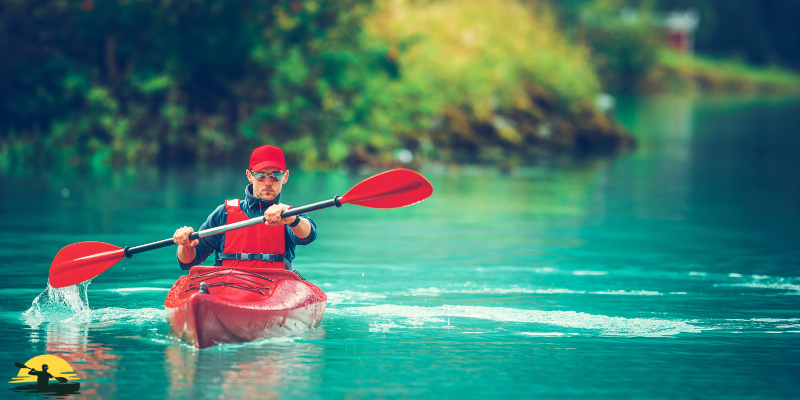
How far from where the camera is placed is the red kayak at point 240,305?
625 cm

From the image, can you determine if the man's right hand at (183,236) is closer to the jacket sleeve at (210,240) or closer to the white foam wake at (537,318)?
the jacket sleeve at (210,240)

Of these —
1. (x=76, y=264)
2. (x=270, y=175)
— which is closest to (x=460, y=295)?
(x=270, y=175)

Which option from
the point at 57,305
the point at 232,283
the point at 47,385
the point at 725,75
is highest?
the point at 725,75

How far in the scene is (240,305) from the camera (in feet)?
20.9

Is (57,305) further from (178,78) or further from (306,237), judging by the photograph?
(178,78)

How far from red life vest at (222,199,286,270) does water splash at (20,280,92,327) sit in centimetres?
133

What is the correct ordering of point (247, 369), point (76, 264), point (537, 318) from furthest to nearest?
point (76, 264)
point (537, 318)
point (247, 369)

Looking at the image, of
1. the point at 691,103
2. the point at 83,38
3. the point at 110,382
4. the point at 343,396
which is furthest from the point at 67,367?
the point at 691,103

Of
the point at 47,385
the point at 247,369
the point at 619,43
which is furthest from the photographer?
the point at 619,43

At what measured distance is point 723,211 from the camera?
50.0ft

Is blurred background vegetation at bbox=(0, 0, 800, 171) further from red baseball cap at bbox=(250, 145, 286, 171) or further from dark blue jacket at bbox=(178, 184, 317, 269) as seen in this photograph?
red baseball cap at bbox=(250, 145, 286, 171)

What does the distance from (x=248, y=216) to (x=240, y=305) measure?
0.76 meters

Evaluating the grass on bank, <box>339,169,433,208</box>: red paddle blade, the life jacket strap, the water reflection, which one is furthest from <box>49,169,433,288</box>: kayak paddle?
the grass on bank

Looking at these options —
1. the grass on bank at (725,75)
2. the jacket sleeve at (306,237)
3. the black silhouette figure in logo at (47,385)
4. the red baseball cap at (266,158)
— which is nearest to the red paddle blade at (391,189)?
the jacket sleeve at (306,237)
